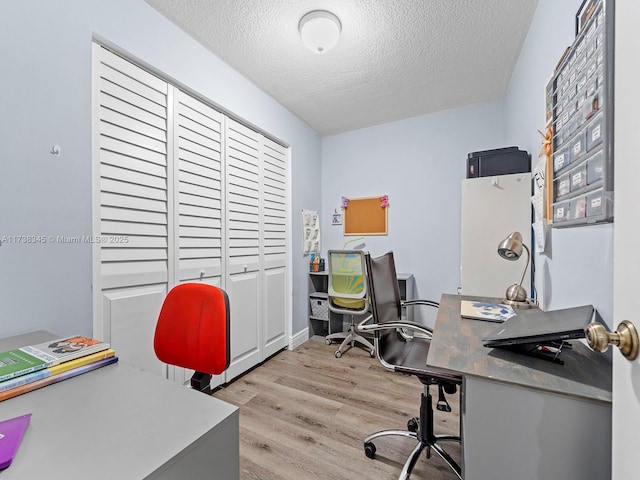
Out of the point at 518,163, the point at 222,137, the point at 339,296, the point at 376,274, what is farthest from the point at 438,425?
the point at 222,137

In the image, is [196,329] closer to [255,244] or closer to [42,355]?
[42,355]

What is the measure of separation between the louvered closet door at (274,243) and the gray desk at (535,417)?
2114mm

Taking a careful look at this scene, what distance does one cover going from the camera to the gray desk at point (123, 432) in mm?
510

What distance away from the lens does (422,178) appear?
10.6 feet

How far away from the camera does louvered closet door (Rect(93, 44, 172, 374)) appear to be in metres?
1.53

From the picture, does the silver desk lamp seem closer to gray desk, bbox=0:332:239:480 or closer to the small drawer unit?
gray desk, bbox=0:332:239:480

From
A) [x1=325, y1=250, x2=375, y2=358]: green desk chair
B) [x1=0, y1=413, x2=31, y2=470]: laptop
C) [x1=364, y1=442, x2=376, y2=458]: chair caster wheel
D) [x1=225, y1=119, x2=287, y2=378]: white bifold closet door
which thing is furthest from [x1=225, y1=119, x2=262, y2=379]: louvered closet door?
[x1=0, y1=413, x2=31, y2=470]: laptop

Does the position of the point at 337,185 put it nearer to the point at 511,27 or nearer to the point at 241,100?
the point at 241,100

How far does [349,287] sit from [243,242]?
1.21 metres

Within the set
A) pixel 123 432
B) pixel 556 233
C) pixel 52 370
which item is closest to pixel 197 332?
pixel 52 370

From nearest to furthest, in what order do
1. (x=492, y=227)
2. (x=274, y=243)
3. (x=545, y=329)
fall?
1. (x=545, y=329)
2. (x=492, y=227)
3. (x=274, y=243)

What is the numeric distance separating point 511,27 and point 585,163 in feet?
4.97

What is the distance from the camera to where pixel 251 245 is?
2.61 meters

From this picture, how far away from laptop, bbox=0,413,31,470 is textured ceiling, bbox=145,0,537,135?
2.13 metres
